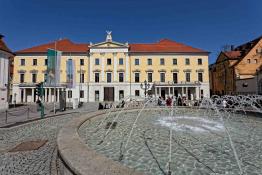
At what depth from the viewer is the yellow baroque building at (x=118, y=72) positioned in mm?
43375

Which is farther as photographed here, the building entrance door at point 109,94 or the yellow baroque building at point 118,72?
the building entrance door at point 109,94

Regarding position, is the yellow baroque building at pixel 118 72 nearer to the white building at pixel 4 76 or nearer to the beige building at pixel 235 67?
the beige building at pixel 235 67

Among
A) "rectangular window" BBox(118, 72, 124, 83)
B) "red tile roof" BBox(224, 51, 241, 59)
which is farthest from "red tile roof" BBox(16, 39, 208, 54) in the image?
"red tile roof" BBox(224, 51, 241, 59)

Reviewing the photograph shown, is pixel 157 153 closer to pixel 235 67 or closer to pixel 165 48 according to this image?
pixel 165 48

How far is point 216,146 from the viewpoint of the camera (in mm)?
5684

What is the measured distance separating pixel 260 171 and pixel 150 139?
3.31 meters

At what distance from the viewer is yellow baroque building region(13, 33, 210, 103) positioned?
4338 cm

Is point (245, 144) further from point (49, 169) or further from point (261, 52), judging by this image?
point (261, 52)

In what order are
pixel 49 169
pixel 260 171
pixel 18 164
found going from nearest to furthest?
pixel 260 171
pixel 49 169
pixel 18 164

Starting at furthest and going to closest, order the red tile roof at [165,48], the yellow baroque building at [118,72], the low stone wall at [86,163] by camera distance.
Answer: the red tile roof at [165,48]
the yellow baroque building at [118,72]
the low stone wall at [86,163]

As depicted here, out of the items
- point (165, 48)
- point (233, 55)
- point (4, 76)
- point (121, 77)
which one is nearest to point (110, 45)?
point (121, 77)

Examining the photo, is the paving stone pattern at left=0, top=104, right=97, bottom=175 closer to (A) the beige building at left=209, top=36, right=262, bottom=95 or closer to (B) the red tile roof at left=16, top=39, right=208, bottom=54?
(A) the beige building at left=209, top=36, right=262, bottom=95

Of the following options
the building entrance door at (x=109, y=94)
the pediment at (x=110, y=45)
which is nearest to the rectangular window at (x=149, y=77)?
the pediment at (x=110, y=45)

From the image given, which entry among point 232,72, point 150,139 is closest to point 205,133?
point 150,139
